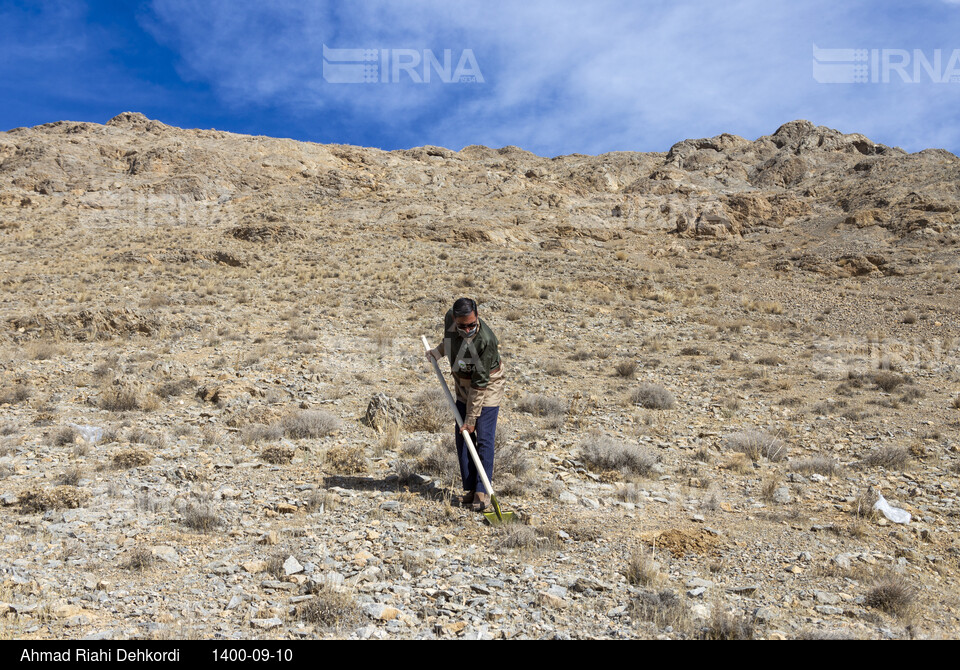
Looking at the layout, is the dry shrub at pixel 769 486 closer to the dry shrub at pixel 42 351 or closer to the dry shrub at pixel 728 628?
the dry shrub at pixel 728 628

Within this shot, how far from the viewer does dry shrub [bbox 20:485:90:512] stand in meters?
4.80

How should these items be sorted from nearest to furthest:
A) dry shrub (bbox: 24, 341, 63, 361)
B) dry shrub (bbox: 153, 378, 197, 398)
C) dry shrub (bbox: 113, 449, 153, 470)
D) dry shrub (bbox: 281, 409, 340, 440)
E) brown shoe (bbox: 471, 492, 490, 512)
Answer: brown shoe (bbox: 471, 492, 490, 512)
dry shrub (bbox: 113, 449, 153, 470)
dry shrub (bbox: 281, 409, 340, 440)
dry shrub (bbox: 153, 378, 197, 398)
dry shrub (bbox: 24, 341, 63, 361)

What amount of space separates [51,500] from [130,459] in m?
1.06

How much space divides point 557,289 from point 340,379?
12.4 meters

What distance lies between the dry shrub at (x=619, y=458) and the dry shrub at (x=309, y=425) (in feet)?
10.8

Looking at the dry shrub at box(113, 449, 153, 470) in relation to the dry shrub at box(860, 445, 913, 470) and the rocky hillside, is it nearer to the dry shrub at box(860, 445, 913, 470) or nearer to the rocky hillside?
the rocky hillside

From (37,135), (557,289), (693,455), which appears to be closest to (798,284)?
(557,289)

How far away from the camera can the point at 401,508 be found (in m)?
5.15

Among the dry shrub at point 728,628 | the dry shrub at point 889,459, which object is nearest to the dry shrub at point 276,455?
the dry shrub at point 728,628

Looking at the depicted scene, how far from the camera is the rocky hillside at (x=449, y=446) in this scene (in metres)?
3.63

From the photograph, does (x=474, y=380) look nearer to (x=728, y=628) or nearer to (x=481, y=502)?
(x=481, y=502)

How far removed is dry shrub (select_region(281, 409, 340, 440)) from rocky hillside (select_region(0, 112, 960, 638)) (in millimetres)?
57

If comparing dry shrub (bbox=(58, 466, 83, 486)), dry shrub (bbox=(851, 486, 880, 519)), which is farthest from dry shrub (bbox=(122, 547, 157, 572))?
dry shrub (bbox=(851, 486, 880, 519))

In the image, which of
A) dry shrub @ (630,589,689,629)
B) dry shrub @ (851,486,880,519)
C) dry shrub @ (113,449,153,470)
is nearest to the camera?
dry shrub @ (630,589,689,629)
